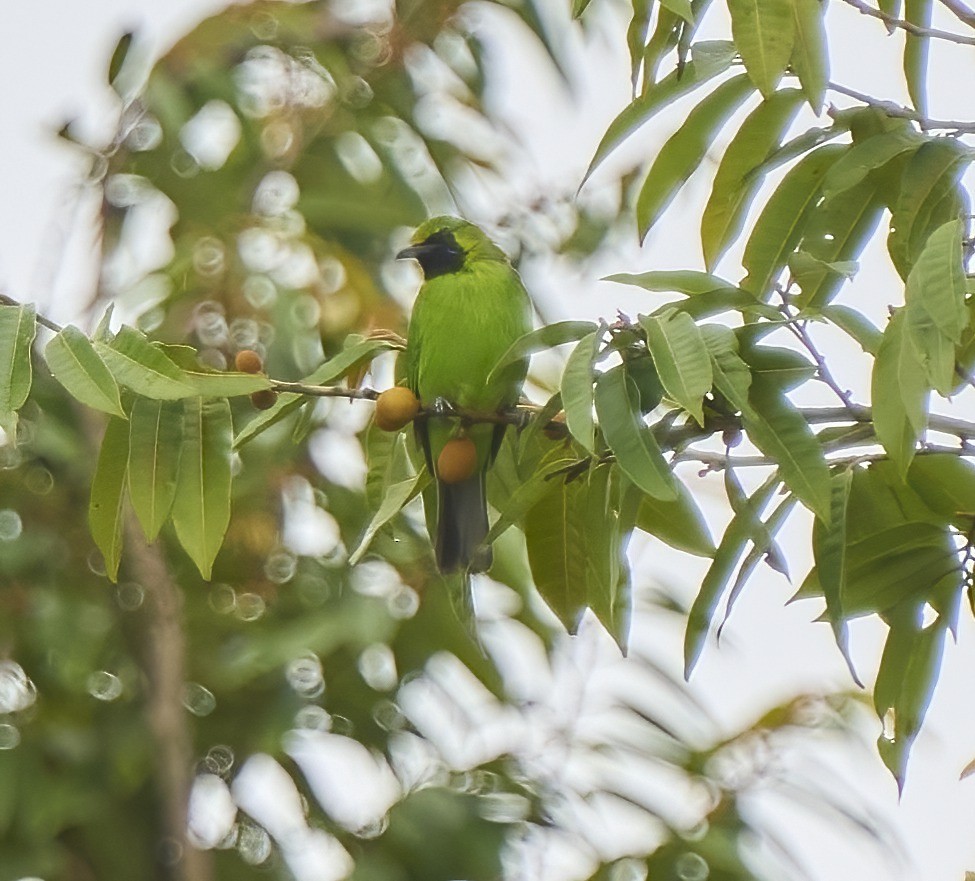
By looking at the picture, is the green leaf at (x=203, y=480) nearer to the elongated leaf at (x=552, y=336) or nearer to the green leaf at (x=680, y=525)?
the elongated leaf at (x=552, y=336)

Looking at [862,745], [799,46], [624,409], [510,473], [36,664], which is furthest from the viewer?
[36,664]

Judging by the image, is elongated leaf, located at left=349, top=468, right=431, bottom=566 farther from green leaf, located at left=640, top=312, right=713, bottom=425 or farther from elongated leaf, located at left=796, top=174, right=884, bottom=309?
elongated leaf, located at left=796, top=174, right=884, bottom=309

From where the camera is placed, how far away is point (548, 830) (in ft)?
13.4

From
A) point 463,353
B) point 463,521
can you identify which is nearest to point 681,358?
point 463,521

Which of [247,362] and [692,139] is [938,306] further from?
[247,362]

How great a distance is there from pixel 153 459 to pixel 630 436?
0.67m

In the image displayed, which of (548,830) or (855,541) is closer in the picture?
(855,541)

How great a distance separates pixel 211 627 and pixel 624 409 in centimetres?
277

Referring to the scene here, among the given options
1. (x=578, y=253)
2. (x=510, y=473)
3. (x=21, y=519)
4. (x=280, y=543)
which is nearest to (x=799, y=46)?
(x=510, y=473)

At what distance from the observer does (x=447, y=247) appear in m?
4.07

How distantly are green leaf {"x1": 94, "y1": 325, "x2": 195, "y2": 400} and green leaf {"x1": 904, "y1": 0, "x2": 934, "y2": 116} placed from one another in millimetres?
1146

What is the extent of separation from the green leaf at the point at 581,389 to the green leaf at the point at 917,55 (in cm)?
78

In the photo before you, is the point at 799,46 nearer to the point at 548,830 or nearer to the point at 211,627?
the point at 548,830

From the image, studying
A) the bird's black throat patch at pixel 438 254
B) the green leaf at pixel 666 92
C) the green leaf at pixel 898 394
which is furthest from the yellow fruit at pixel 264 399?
the bird's black throat patch at pixel 438 254
